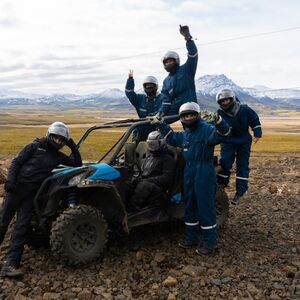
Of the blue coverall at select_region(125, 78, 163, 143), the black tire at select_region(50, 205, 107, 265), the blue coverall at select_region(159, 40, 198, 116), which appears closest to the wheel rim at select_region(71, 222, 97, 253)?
the black tire at select_region(50, 205, 107, 265)

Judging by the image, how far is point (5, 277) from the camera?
588cm

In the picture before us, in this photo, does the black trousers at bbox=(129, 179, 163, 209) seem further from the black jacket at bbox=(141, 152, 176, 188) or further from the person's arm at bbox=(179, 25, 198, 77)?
the person's arm at bbox=(179, 25, 198, 77)

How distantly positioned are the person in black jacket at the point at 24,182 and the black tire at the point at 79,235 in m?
0.47

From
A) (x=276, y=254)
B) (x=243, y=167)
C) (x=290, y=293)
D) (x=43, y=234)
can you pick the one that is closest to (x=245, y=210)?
(x=243, y=167)

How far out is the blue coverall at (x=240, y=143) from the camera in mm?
7934

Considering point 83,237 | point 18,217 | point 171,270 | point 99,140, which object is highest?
point 18,217

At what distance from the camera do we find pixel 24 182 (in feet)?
20.1

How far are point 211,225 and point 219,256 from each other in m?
0.47

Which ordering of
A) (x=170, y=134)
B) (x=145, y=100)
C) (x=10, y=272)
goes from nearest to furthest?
(x=10, y=272)
(x=170, y=134)
(x=145, y=100)

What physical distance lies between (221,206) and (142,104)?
259 cm

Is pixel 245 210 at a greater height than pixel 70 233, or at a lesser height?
lesser

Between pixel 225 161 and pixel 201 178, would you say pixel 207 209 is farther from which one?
pixel 225 161

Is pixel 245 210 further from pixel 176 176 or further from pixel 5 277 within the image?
pixel 5 277

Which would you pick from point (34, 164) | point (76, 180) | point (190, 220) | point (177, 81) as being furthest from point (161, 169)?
point (177, 81)
